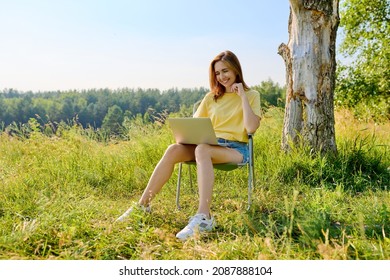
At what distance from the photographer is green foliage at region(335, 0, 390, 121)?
12445 millimetres

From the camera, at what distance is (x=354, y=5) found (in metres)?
12.8

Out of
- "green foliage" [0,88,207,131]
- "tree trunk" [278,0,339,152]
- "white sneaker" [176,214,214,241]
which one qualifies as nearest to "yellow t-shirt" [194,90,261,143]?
"white sneaker" [176,214,214,241]

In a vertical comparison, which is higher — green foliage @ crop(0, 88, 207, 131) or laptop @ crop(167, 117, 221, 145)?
laptop @ crop(167, 117, 221, 145)

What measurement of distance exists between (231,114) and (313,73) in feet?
4.89

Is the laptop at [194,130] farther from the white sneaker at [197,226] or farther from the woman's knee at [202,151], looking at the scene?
the white sneaker at [197,226]

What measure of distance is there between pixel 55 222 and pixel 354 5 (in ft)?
37.8

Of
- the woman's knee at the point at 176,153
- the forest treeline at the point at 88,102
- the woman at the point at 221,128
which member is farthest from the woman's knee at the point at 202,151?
the forest treeline at the point at 88,102

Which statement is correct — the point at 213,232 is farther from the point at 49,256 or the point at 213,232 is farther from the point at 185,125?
the point at 49,256

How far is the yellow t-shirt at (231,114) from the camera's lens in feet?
12.8

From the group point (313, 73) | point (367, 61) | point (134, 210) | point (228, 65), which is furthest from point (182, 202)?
point (367, 61)

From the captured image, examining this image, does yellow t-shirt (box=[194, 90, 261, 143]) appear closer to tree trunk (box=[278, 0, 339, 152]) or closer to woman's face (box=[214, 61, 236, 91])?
woman's face (box=[214, 61, 236, 91])

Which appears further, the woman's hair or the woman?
the woman's hair

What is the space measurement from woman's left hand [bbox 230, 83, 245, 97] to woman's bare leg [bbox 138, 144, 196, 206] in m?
0.56
